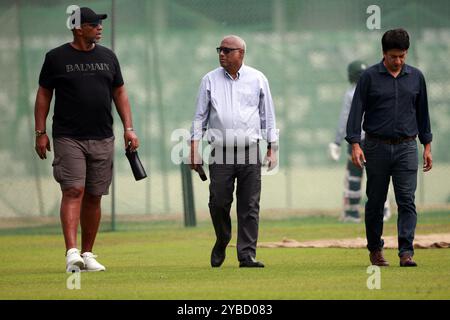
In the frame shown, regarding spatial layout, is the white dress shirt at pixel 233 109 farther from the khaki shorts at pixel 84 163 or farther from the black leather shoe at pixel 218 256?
the black leather shoe at pixel 218 256

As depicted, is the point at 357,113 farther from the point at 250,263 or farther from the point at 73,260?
the point at 73,260

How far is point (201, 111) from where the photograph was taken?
12891mm

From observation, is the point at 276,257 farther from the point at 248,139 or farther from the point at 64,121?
the point at 64,121

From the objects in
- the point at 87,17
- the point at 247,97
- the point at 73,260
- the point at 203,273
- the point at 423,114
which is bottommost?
the point at 203,273

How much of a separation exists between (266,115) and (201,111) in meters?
0.61

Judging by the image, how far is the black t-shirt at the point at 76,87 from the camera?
491 inches

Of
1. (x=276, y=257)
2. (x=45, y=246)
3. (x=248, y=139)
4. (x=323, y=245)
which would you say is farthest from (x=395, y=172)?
(x=45, y=246)

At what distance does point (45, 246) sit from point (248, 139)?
535 cm

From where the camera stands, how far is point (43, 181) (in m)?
21.1

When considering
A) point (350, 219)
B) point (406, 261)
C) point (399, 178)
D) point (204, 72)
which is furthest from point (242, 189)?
point (204, 72)

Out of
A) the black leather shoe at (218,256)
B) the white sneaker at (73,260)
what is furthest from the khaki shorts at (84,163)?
the black leather shoe at (218,256)

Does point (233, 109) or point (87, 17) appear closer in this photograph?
point (87, 17)

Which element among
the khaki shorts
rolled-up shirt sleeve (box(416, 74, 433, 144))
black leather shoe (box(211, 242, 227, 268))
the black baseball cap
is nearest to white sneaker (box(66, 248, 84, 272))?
the khaki shorts

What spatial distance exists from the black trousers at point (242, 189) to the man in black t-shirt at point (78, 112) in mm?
870
